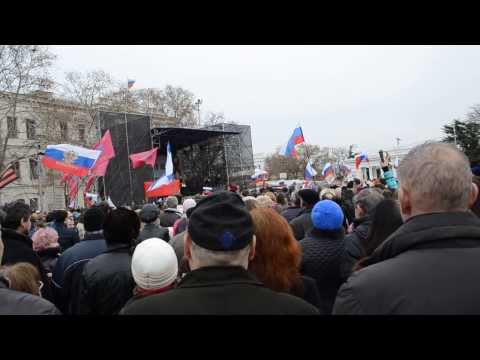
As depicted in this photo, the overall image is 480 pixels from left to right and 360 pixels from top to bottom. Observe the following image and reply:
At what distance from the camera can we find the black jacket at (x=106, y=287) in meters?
3.10

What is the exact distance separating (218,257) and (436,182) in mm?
808

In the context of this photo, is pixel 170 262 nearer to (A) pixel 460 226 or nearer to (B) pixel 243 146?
(A) pixel 460 226

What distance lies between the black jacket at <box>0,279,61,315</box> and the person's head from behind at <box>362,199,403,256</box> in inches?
86.9

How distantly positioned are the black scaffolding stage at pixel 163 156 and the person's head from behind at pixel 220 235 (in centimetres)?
2106

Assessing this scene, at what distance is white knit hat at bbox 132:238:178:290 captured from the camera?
238cm

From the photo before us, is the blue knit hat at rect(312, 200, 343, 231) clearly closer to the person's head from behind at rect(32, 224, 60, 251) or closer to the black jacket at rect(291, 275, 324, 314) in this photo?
the black jacket at rect(291, 275, 324, 314)

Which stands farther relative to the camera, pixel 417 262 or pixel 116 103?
pixel 116 103

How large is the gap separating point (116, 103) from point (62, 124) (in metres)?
5.82

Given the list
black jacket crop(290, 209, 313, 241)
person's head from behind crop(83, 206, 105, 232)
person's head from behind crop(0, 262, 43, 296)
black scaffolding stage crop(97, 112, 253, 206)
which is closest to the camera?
person's head from behind crop(0, 262, 43, 296)

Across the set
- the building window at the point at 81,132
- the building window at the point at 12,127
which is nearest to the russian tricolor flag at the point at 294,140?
the building window at the point at 12,127

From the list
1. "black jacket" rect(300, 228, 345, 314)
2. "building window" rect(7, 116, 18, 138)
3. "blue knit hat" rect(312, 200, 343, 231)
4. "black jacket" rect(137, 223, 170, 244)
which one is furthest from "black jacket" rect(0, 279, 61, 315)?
"building window" rect(7, 116, 18, 138)

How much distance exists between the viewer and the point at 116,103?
38.4 metres
